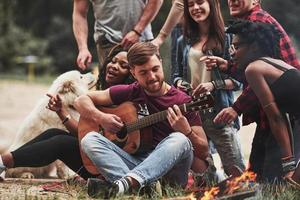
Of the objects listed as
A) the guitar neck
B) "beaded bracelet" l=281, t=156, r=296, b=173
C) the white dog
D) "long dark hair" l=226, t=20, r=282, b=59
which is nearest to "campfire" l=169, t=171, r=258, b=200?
"beaded bracelet" l=281, t=156, r=296, b=173

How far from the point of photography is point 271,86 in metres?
4.39

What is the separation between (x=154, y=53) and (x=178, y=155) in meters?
0.69

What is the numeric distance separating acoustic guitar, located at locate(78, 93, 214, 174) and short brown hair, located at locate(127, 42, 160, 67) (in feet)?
0.99

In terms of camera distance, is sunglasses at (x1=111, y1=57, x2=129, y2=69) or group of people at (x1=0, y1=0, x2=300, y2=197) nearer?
group of people at (x1=0, y1=0, x2=300, y2=197)

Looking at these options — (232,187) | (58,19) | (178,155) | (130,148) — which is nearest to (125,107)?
(130,148)

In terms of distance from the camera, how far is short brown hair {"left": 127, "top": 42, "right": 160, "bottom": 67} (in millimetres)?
4574

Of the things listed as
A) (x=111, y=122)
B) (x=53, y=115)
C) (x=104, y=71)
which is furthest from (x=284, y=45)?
(x=53, y=115)

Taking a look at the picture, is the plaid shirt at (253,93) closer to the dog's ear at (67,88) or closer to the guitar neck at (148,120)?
the guitar neck at (148,120)

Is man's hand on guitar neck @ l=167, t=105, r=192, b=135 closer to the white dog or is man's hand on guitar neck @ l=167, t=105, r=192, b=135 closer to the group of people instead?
the group of people

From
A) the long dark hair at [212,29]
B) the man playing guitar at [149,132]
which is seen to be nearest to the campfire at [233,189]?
the man playing guitar at [149,132]

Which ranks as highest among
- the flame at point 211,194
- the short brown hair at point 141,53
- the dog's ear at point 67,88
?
the short brown hair at point 141,53

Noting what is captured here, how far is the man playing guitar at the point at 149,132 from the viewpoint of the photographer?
4336 mm

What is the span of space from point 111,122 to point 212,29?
999 millimetres

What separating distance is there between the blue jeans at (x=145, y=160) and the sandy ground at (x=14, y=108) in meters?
2.44
